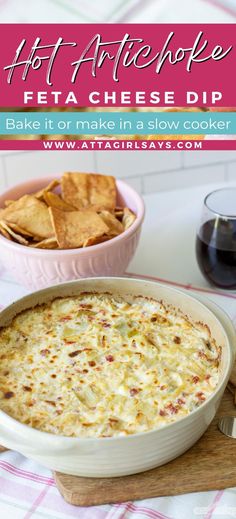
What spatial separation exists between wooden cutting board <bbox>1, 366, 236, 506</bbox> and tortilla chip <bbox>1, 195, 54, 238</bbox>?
0.65 meters

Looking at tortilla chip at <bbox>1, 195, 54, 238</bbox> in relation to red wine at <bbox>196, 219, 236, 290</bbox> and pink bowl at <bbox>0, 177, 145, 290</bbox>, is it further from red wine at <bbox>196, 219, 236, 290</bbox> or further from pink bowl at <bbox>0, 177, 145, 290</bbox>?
red wine at <bbox>196, 219, 236, 290</bbox>

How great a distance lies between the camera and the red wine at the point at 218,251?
177cm

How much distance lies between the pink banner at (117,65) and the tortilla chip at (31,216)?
0.76ft

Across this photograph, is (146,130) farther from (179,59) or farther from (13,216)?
(13,216)

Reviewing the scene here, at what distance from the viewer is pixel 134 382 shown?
53.1 inches

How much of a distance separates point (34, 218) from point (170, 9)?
55 centimetres

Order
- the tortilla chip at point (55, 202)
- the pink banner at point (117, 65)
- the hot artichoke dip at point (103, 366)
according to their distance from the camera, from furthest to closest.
→ 1. the tortilla chip at point (55, 202)
2. the pink banner at point (117, 65)
3. the hot artichoke dip at point (103, 366)

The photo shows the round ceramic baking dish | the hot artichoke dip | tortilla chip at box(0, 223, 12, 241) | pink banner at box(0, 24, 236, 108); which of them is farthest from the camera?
tortilla chip at box(0, 223, 12, 241)

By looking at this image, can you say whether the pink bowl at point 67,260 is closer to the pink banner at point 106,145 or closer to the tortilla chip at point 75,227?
the tortilla chip at point 75,227

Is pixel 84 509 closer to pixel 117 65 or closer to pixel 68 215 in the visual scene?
pixel 68 215

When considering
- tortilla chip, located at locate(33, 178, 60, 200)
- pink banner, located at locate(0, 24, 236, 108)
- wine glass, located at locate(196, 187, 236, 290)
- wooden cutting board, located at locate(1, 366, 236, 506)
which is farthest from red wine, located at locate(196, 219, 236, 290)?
wooden cutting board, located at locate(1, 366, 236, 506)

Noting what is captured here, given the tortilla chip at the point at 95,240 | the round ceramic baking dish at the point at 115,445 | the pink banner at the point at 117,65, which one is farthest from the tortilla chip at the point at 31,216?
the round ceramic baking dish at the point at 115,445

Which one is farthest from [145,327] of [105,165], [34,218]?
[105,165]

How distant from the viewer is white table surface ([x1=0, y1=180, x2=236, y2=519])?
126 cm
